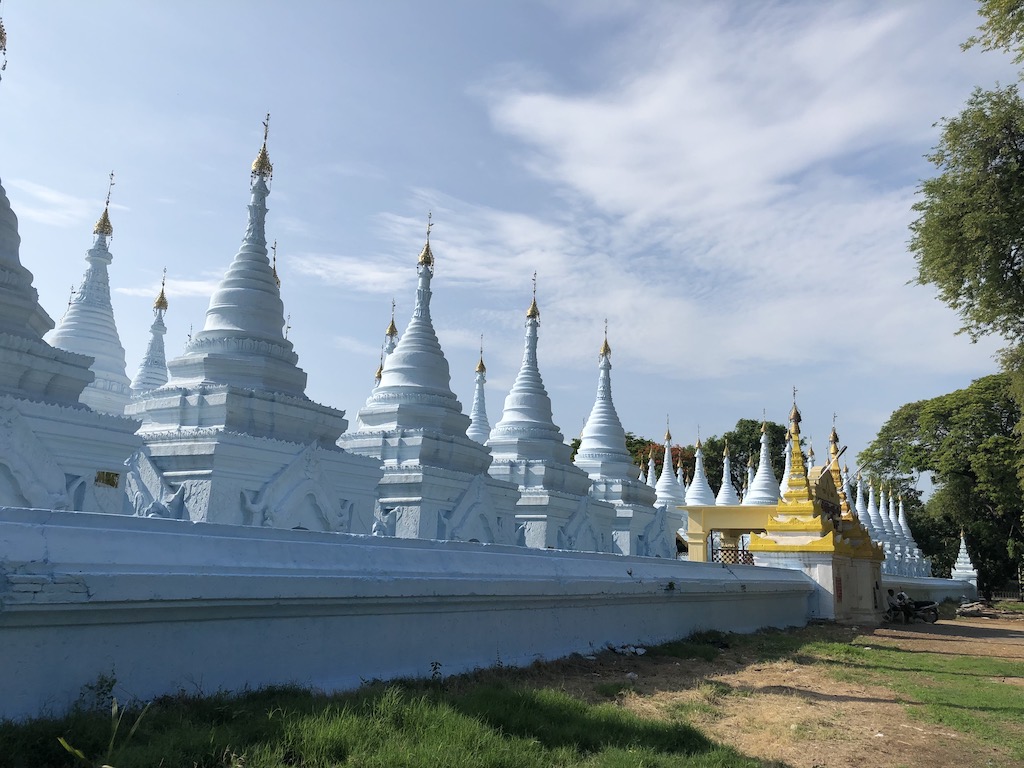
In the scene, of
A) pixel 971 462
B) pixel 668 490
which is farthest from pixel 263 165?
pixel 971 462

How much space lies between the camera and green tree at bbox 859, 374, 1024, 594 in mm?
42750

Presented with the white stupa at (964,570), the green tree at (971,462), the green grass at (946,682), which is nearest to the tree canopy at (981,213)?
the green grass at (946,682)

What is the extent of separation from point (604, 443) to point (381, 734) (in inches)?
922

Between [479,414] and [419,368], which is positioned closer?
[419,368]

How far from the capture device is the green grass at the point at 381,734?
4273mm

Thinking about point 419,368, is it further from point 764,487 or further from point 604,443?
point 764,487

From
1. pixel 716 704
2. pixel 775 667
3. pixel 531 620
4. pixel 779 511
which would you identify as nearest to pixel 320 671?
pixel 531 620

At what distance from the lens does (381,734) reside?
4.98 metres

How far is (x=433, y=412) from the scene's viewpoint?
57.0 ft

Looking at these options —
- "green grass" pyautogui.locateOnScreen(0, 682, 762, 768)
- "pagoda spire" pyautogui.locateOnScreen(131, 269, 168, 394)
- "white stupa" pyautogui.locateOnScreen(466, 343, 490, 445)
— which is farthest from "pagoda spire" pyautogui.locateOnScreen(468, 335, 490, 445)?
"green grass" pyautogui.locateOnScreen(0, 682, 762, 768)

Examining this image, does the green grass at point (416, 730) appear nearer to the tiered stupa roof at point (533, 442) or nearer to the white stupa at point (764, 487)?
the tiered stupa roof at point (533, 442)

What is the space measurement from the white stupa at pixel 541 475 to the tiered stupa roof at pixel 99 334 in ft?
30.2

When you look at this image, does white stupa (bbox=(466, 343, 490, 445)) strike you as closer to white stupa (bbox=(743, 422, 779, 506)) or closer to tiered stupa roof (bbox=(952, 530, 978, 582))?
white stupa (bbox=(743, 422, 779, 506))

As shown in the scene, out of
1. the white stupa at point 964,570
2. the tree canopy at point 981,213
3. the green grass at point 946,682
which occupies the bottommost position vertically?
the green grass at point 946,682
